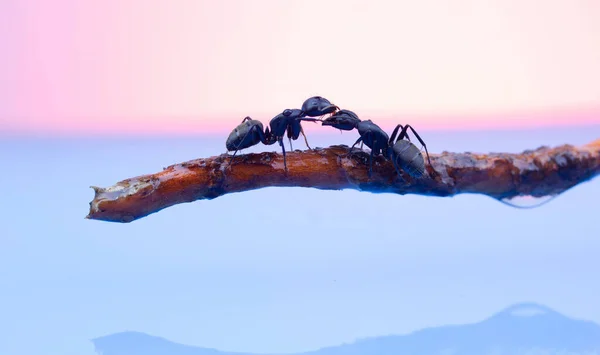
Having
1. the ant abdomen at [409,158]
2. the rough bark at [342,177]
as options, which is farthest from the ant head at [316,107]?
the ant abdomen at [409,158]

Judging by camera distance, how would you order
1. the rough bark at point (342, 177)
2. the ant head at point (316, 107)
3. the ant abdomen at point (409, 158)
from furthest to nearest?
the ant head at point (316, 107), the ant abdomen at point (409, 158), the rough bark at point (342, 177)

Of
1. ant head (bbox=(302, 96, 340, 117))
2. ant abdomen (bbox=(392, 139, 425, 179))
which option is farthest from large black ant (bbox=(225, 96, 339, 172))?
ant abdomen (bbox=(392, 139, 425, 179))

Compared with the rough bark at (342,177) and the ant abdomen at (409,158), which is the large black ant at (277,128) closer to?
the rough bark at (342,177)

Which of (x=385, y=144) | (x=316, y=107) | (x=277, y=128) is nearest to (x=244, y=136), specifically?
(x=277, y=128)

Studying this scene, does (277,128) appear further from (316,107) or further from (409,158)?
(409,158)

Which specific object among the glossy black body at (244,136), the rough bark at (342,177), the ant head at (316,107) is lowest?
the rough bark at (342,177)

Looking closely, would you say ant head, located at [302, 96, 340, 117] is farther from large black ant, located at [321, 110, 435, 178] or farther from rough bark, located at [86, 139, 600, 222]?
rough bark, located at [86, 139, 600, 222]

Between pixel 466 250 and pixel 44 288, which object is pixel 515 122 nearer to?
pixel 466 250

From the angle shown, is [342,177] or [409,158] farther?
[342,177]
